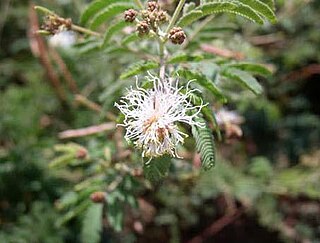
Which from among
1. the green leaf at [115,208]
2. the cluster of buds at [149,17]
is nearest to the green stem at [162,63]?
the cluster of buds at [149,17]

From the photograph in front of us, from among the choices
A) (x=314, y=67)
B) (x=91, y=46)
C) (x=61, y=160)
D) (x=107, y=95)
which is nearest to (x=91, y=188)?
(x=61, y=160)

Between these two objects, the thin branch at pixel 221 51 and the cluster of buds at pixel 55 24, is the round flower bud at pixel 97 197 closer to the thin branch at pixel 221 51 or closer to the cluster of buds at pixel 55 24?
the cluster of buds at pixel 55 24

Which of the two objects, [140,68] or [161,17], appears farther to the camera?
[140,68]

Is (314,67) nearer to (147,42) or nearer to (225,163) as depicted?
(225,163)

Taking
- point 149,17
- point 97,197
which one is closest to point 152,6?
point 149,17

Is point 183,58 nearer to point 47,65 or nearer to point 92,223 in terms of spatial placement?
point 92,223

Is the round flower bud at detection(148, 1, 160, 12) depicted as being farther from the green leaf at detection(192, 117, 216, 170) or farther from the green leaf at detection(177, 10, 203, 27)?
the green leaf at detection(192, 117, 216, 170)
